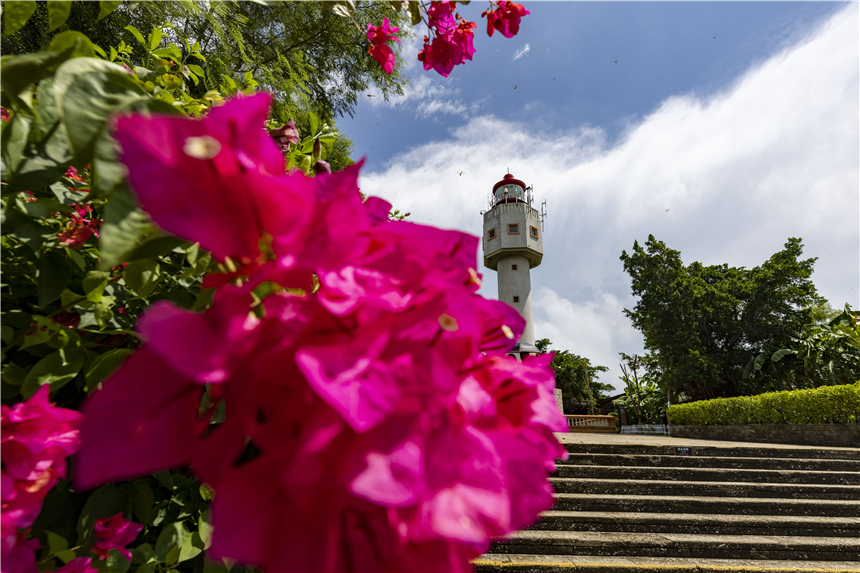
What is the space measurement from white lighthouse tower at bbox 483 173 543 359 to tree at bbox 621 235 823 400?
5.30 metres

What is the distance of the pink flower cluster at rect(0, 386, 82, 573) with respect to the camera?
447 mm

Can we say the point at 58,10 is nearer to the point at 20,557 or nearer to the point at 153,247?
the point at 153,247

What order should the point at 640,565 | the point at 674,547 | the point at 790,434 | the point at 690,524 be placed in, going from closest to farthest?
the point at 640,565
the point at 674,547
the point at 690,524
the point at 790,434

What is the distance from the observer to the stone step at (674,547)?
12.0 feet

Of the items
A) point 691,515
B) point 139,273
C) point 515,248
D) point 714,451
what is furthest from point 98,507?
point 515,248

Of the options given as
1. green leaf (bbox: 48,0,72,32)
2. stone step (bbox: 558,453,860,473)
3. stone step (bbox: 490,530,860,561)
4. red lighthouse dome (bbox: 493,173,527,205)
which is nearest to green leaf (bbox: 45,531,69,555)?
green leaf (bbox: 48,0,72,32)

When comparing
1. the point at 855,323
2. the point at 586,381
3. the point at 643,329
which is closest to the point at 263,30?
the point at 855,323

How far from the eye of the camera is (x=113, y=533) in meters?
0.67

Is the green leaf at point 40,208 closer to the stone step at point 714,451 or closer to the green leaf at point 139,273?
the green leaf at point 139,273

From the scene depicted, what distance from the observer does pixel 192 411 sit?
0.26 metres

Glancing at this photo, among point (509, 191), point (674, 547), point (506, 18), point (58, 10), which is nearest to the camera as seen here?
point (58, 10)

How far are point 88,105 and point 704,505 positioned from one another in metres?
5.71

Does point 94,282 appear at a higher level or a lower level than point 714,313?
lower

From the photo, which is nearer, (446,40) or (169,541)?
(169,541)
